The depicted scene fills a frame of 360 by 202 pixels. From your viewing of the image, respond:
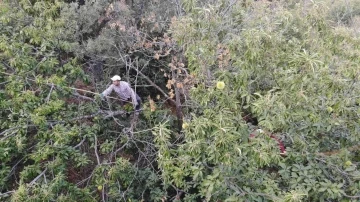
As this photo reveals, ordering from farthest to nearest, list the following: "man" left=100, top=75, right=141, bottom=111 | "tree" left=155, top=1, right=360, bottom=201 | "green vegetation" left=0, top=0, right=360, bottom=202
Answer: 1. "man" left=100, top=75, right=141, bottom=111
2. "green vegetation" left=0, top=0, right=360, bottom=202
3. "tree" left=155, top=1, right=360, bottom=201

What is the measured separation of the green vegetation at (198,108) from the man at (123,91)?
223 mm

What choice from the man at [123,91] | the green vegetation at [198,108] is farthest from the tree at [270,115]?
the man at [123,91]

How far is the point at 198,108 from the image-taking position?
482cm

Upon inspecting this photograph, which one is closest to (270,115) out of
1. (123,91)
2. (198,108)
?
(198,108)

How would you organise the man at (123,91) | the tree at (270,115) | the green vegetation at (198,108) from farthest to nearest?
1. the man at (123,91)
2. the green vegetation at (198,108)
3. the tree at (270,115)

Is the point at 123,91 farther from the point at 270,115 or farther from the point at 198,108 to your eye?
the point at 270,115

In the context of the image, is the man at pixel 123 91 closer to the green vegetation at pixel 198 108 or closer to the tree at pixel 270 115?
the green vegetation at pixel 198 108

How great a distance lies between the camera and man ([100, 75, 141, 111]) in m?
6.13

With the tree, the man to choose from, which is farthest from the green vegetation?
the man

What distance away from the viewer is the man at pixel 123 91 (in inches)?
241

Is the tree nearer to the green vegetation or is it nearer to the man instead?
the green vegetation

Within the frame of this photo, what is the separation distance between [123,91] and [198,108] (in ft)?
7.05

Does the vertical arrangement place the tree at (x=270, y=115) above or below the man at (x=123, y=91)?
above

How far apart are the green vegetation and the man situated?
0.73 feet
